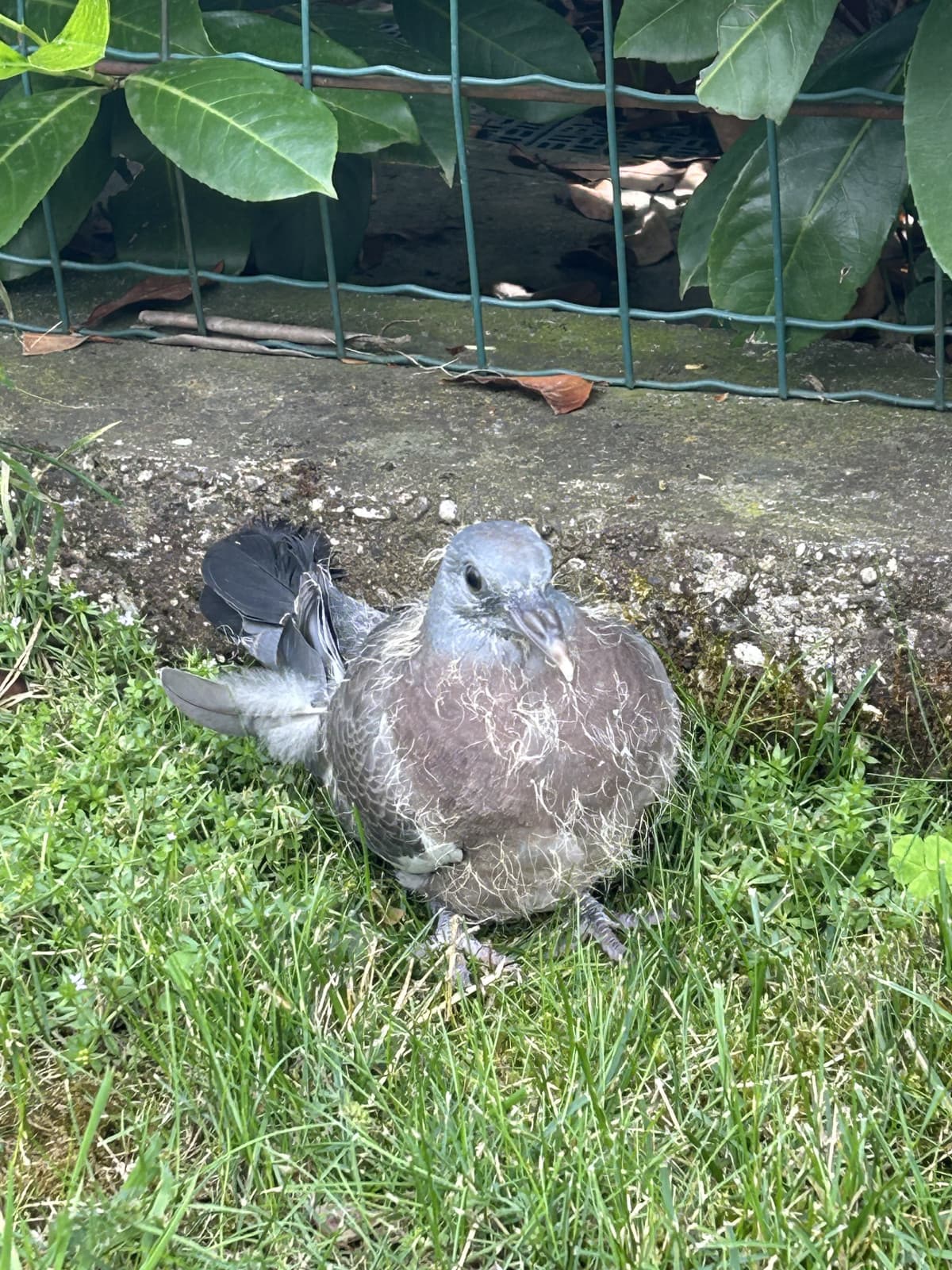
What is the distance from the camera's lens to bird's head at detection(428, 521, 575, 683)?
221 cm

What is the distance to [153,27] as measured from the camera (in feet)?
10.3

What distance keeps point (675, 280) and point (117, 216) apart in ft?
5.10

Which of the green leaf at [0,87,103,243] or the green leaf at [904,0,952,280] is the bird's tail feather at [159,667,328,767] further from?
the green leaf at [904,0,952,280]

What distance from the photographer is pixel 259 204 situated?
3.62 m

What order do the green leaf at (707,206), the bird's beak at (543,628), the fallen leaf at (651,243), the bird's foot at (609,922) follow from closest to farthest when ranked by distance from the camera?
the bird's beak at (543,628)
the bird's foot at (609,922)
the green leaf at (707,206)
the fallen leaf at (651,243)

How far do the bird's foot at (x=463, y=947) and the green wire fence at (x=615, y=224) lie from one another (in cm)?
126

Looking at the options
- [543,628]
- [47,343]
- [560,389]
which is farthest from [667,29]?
[47,343]

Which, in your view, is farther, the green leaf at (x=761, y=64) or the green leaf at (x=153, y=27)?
the green leaf at (x=153, y=27)

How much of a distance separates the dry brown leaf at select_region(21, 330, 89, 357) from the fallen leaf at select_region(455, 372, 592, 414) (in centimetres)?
100

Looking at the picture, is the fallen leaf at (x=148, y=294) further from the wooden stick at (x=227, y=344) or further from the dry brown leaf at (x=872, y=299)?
the dry brown leaf at (x=872, y=299)

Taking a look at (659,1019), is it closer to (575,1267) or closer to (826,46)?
(575,1267)

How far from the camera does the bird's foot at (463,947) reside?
251cm

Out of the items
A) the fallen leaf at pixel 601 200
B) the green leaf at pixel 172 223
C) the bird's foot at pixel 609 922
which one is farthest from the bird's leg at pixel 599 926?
the fallen leaf at pixel 601 200

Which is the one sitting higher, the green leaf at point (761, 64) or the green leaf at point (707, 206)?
the green leaf at point (761, 64)
